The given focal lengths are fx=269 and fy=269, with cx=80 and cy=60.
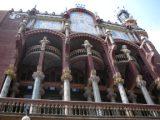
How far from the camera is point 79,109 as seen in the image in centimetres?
1516

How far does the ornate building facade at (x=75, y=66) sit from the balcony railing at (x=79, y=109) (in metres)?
0.06

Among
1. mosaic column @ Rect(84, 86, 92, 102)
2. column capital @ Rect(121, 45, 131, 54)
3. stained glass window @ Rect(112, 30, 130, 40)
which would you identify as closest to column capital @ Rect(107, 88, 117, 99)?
mosaic column @ Rect(84, 86, 92, 102)

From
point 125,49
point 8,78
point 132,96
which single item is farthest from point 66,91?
point 125,49

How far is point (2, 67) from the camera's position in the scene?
1878 centimetres

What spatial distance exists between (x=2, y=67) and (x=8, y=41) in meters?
3.84

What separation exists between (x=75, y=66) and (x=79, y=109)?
8.51 metres

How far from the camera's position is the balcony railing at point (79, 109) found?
1453cm

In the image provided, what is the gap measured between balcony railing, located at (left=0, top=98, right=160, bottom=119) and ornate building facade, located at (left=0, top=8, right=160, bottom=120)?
6cm

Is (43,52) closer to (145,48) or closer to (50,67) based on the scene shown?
(50,67)

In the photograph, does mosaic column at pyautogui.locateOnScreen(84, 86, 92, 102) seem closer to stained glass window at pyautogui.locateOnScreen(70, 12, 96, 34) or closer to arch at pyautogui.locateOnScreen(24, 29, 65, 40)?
arch at pyautogui.locateOnScreen(24, 29, 65, 40)

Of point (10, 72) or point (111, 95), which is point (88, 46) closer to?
point (111, 95)

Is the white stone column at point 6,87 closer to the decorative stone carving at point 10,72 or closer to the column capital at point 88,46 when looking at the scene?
the decorative stone carving at point 10,72

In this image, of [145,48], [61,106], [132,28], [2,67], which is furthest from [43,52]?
[132,28]

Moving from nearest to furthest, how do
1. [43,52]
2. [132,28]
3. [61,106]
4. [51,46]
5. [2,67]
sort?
[61,106] → [2,67] → [43,52] → [51,46] → [132,28]
